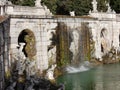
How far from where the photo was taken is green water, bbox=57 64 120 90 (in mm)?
26973

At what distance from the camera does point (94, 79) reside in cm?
3019

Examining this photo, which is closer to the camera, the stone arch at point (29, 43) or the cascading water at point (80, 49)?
the stone arch at point (29, 43)

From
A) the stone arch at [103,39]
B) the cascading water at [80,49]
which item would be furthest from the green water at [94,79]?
the stone arch at [103,39]

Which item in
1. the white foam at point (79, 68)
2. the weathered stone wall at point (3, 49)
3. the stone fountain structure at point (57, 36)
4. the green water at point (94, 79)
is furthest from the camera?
the white foam at point (79, 68)

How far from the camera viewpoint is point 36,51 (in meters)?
30.4

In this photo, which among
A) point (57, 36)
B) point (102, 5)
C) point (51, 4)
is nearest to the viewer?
point (57, 36)

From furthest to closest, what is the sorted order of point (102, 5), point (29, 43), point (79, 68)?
1. point (102, 5)
2. point (79, 68)
3. point (29, 43)

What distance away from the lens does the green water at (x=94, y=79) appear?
2697cm

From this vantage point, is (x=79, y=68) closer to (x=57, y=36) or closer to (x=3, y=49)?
(x=57, y=36)

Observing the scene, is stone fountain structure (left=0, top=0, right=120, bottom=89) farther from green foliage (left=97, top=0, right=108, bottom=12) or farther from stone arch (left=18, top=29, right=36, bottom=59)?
green foliage (left=97, top=0, right=108, bottom=12)

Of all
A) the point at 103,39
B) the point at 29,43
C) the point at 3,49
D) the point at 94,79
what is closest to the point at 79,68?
the point at 94,79

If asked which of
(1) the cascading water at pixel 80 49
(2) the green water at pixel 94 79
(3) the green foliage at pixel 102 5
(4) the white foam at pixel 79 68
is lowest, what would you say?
(2) the green water at pixel 94 79

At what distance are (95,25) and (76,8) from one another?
1476 centimetres

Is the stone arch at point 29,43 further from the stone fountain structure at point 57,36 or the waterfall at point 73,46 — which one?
the waterfall at point 73,46
